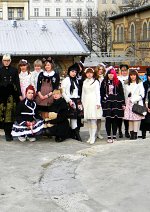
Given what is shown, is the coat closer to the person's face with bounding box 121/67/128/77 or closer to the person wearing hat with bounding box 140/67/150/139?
the person's face with bounding box 121/67/128/77

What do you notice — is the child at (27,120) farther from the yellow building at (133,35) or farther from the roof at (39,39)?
the yellow building at (133,35)

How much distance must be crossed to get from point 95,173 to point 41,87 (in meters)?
3.64

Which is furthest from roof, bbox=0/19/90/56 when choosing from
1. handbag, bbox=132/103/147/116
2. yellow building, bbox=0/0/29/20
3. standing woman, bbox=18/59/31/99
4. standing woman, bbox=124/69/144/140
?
yellow building, bbox=0/0/29/20

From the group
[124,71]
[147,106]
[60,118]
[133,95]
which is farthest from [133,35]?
[60,118]

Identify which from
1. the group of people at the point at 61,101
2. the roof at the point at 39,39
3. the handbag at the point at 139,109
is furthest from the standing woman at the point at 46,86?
the roof at the point at 39,39

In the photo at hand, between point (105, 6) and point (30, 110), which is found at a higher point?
point (105, 6)

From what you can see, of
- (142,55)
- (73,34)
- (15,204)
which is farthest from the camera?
(142,55)

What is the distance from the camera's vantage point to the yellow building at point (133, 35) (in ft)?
180

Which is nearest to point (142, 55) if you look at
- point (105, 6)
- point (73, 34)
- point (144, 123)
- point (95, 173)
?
point (73, 34)

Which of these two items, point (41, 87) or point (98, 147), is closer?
point (98, 147)

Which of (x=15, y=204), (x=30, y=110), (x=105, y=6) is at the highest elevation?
(x=105, y=6)

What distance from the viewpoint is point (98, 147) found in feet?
31.6

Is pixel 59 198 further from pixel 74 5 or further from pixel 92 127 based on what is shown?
pixel 74 5

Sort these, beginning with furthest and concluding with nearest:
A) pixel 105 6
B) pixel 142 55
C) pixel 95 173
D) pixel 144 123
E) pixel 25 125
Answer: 1. pixel 105 6
2. pixel 142 55
3. pixel 144 123
4. pixel 25 125
5. pixel 95 173
